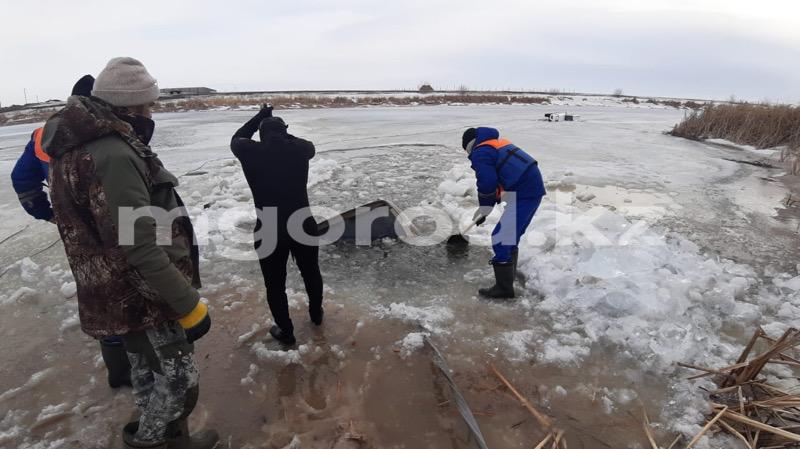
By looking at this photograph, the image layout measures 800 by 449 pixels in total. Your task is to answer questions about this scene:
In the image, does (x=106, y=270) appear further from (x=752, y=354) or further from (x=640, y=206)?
(x=640, y=206)

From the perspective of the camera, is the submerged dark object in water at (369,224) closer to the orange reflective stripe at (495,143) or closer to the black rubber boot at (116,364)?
the orange reflective stripe at (495,143)

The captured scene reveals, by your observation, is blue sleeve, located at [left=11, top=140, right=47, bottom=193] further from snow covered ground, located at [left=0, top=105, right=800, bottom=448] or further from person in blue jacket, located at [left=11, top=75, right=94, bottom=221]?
snow covered ground, located at [left=0, top=105, right=800, bottom=448]

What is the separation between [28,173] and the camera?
2.45 meters

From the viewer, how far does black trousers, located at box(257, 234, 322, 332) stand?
110 inches

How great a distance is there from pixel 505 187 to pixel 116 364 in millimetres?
3033

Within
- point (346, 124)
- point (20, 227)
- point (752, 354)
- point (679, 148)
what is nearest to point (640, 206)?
point (752, 354)

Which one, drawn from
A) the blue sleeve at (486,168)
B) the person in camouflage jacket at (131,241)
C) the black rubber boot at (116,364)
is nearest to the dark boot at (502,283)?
the blue sleeve at (486,168)

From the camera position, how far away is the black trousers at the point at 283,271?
280 cm

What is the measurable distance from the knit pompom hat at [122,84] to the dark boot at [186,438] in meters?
1.45

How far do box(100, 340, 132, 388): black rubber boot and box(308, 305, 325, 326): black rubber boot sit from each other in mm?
1189

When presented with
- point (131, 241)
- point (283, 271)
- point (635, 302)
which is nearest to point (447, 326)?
point (283, 271)

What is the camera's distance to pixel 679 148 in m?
11.8

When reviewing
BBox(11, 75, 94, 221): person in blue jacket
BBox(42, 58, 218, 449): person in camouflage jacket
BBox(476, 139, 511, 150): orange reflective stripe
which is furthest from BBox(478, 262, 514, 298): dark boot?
BBox(11, 75, 94, 221): person in blue jacket

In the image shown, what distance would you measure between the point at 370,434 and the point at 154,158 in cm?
175
